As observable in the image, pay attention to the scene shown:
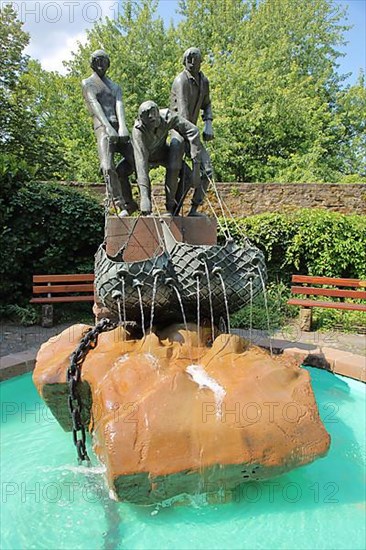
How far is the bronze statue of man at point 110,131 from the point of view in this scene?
4.18m

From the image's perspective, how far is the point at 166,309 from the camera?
11.2 feet

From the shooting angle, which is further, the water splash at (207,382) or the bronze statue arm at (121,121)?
the bronze statue arm at (121,121)

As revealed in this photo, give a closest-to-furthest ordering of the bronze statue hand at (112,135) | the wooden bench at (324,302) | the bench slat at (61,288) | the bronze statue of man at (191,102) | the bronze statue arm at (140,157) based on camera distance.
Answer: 1. the bronze statue arm at (140,157)
2. the bronze statue hand at (112,135)
3. the bronze statue of man at (191,102)
4. the wooden bench at (324,302)
5. the bench slat at (61,288)

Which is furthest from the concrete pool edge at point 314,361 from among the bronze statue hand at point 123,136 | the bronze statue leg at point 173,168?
the bronze statue hand at point 123,136

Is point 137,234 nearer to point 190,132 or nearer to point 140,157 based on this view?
point 140,157

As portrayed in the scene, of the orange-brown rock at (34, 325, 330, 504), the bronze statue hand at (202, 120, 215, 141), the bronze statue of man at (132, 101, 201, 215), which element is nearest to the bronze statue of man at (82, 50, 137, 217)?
the bronze statue of man at (132, 101, 201, 215)

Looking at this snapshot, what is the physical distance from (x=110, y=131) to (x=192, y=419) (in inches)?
115

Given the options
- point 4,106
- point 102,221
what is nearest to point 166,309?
point 102,221

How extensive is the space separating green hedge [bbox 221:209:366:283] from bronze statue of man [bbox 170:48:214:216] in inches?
156

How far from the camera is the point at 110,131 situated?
4.12m

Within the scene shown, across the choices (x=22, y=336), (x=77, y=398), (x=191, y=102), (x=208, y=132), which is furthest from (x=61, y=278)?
(x=77, y=398)

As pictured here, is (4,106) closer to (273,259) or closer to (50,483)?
(273,259)

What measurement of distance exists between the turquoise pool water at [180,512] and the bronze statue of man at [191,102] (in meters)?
2.74

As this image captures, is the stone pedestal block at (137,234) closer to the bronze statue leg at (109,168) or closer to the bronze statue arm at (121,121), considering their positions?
the bronze statue leg at (109,168)
